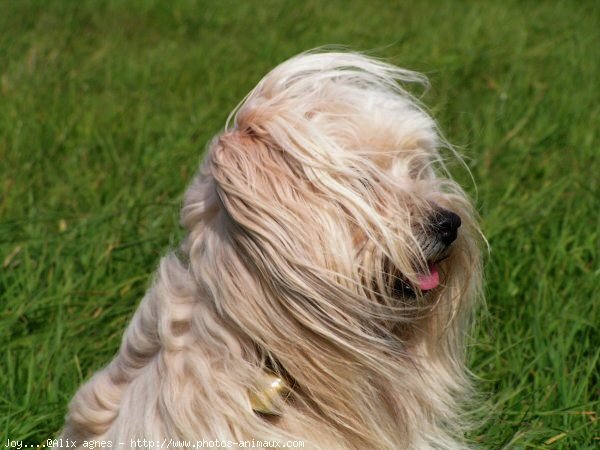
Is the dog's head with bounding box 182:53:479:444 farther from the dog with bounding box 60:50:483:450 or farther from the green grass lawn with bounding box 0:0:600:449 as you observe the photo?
the green grass lawn with bounding box 0:0:600:449

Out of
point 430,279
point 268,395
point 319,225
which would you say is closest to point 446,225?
point 430,279

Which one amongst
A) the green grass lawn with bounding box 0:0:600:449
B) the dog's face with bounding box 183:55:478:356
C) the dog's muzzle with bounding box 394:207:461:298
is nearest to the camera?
the dog's face with bounding box 183:55:478:356

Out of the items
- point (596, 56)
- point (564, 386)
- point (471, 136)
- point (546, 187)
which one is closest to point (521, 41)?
point (596, 56)

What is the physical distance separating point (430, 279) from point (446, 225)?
0.15m

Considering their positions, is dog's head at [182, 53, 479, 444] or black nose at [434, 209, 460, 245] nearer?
dog's head at [182, 53, 479, 444]

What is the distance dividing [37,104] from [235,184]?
11.4ft

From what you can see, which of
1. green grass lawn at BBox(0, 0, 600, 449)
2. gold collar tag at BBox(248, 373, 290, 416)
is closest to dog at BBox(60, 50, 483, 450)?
gold collar tag at BBox(248, 373, 290, 416)

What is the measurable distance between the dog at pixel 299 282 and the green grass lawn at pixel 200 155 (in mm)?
585

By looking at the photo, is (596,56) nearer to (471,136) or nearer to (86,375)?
(471,136)

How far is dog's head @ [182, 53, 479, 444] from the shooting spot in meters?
2.16

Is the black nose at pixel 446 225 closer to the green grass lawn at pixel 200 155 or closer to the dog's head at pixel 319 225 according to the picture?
the dog's head at pixel 319 225

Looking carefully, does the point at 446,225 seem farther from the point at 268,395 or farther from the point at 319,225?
the point at 268,395

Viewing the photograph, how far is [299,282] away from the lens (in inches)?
84.1

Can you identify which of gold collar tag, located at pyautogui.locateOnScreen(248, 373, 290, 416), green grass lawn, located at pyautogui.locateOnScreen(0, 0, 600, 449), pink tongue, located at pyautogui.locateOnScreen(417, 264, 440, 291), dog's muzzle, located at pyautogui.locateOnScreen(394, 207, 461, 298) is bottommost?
green grass lawn, located at pyautogui.locateOnScreen(0, 0, 600, 449)
